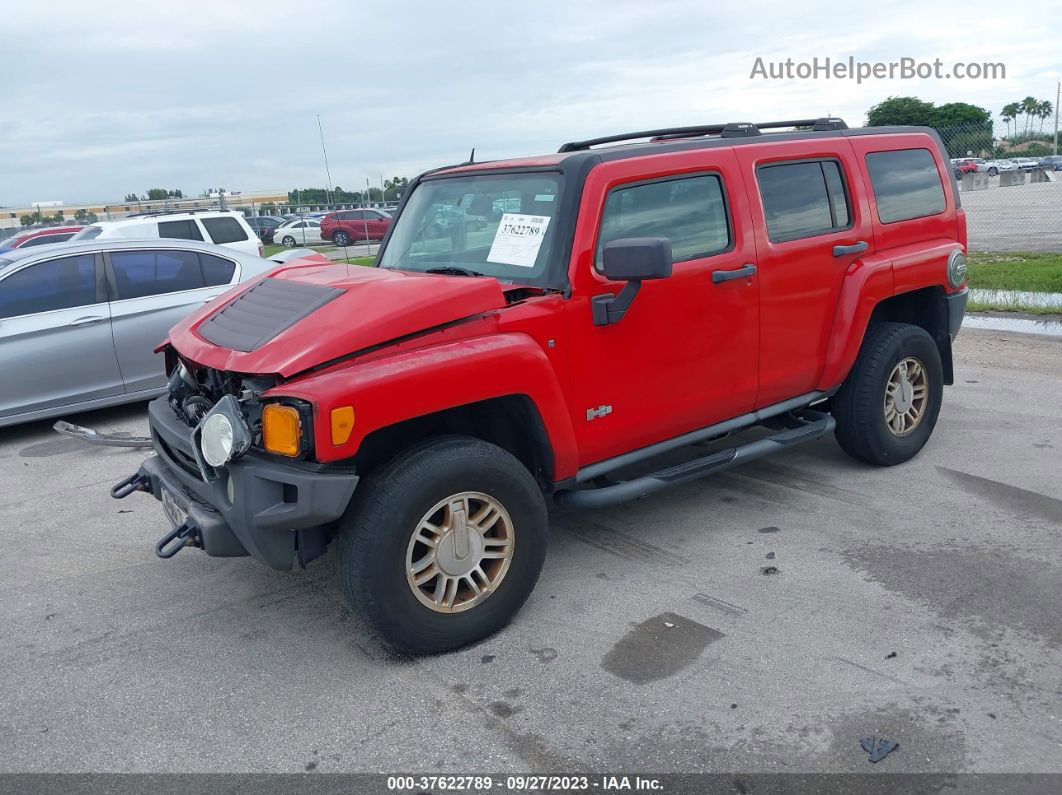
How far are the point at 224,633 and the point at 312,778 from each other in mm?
1189

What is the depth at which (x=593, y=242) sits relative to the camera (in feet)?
13.1

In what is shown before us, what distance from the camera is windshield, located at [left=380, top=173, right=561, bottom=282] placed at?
4105 mm

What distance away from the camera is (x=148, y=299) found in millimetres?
7668

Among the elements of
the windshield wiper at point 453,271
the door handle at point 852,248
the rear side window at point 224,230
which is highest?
the rear side window at point 224,230

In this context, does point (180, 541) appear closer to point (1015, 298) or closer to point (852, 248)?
point (852, 248)

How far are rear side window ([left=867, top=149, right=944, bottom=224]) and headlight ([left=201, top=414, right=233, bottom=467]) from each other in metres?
3.79

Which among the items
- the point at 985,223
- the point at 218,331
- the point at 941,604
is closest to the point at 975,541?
the point at 941,604

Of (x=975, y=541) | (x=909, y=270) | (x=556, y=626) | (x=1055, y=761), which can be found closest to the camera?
(x=1055, y=761)

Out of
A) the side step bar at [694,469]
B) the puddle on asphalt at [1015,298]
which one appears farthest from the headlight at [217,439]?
the puddle on asphalt at [1015,298]

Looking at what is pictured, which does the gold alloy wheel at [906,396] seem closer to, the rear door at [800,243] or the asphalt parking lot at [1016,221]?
the rear door at [800,243]

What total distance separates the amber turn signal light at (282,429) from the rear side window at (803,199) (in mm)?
2644

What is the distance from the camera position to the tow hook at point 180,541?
3.62 m

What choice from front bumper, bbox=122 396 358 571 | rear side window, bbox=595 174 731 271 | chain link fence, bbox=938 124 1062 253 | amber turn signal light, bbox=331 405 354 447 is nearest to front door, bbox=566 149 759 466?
rear side window, bbox=595 174 731 271

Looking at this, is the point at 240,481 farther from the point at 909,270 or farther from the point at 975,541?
the point at 909,270
